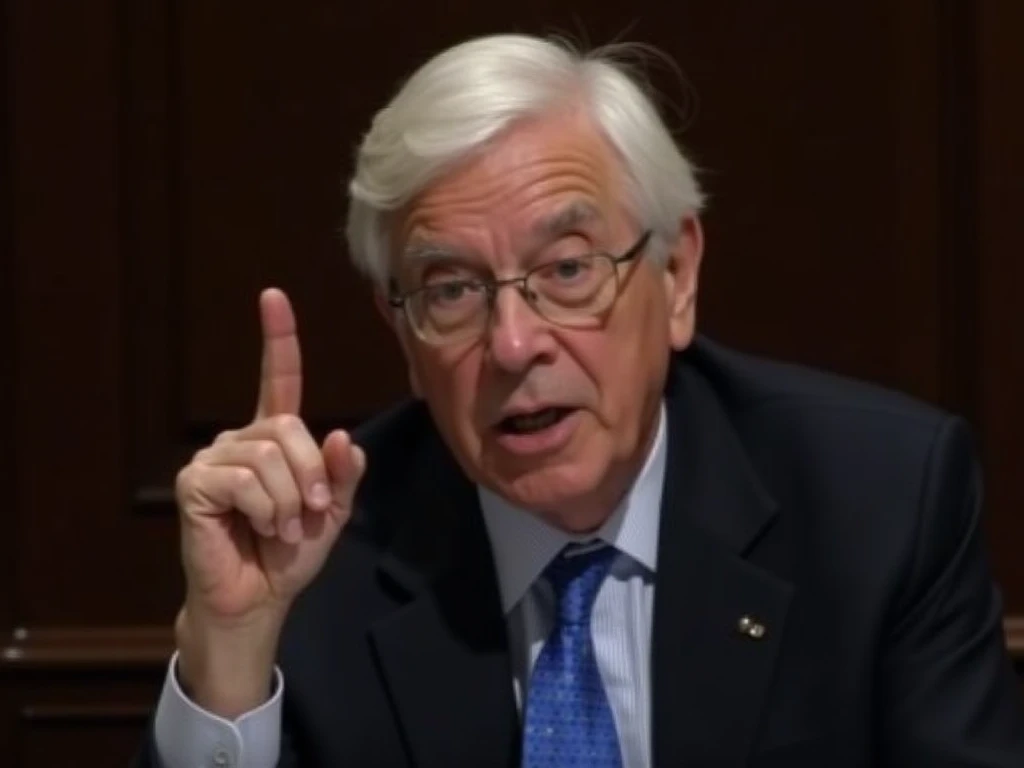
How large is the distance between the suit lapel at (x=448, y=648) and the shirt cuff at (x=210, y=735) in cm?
14

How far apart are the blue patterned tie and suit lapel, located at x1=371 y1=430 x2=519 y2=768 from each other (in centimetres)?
3

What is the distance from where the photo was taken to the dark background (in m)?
2.99

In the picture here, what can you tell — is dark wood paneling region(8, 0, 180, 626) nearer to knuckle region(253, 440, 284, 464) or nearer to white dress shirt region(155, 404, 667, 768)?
white dress shirt region(155, 404, 667, 768)

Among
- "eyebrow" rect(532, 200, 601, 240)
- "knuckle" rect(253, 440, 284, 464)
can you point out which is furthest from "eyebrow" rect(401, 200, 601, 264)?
"knuckle" rect(253, 440, 284, 464)

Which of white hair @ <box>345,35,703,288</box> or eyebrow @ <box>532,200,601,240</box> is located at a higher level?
white hair @ <box>345,35,703,288</box>

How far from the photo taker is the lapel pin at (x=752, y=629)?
93.5 inches

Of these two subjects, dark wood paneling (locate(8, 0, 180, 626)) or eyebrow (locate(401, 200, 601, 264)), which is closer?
eyebrow (locate(401, 200, 601, 264))

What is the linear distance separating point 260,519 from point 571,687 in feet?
1.10

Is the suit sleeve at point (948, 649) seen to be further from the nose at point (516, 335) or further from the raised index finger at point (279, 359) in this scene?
the raised index finger at point (279, 359)

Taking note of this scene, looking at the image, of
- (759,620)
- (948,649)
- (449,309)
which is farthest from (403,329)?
(948,649)

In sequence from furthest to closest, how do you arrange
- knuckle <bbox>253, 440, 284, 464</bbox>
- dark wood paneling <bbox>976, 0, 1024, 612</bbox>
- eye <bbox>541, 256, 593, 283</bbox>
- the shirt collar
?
dark wood paneling <bbox>976, 0, 1024, 612</bbox> → the shirt collar → eye <bbox>541, 256, 593, 283</bbox> → knuckle <bbox>253, 440, 284, 464</bbox>

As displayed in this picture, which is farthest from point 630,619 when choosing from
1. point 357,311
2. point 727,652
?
point 357,311

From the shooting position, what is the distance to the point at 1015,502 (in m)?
3.03

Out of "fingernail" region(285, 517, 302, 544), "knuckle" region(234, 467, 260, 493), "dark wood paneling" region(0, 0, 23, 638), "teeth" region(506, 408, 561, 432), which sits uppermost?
"teeth" region(506, 408, 561, 432)
